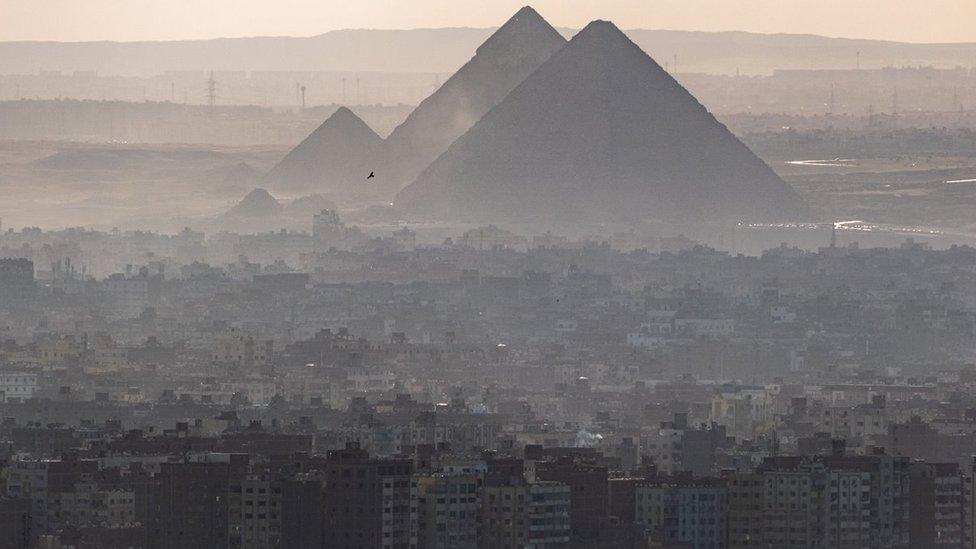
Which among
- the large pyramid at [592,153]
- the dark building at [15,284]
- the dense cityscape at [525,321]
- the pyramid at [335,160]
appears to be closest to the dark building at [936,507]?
the dense cityscape at [525,321]

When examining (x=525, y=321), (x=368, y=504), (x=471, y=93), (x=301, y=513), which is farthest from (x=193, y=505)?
(x=471, y=93)

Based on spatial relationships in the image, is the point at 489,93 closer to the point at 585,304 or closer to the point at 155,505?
the point at 585,304

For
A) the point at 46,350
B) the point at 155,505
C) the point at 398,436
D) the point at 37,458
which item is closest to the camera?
the point at 155,505

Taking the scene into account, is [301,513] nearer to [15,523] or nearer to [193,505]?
[193,505]

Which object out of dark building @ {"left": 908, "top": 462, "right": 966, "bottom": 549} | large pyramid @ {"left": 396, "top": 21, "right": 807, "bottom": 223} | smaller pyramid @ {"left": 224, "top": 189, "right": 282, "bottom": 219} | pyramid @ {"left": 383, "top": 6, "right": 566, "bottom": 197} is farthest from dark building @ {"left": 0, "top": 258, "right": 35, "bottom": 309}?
dark building @ {"left": 908, "top": 462, "right": 966, "bottom": 549}

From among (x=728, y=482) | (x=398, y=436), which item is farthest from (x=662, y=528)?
(x=398, y=436)

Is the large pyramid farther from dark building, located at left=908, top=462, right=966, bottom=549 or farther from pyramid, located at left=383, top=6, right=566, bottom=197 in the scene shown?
dark building, located at left=908, top=462, right=966, bottom=549

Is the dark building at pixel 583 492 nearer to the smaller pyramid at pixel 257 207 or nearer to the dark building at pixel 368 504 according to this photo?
the dark building at pixel 368 504
